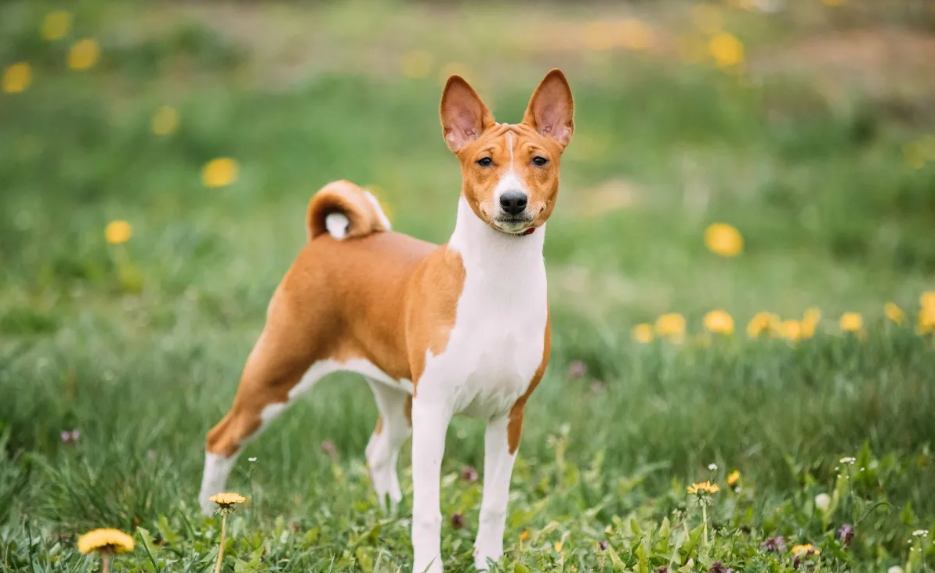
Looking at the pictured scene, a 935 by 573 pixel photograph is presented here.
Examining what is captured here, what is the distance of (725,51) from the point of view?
31.5ft

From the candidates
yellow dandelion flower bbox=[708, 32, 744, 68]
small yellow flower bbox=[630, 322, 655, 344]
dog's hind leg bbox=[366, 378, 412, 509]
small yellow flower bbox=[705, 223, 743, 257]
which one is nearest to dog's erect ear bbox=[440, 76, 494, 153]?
dog's hind leg bbox=[366, 378, 412, 509]

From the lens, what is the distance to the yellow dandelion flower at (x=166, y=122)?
812cm

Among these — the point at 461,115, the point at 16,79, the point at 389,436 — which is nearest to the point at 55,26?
the point at 16,79

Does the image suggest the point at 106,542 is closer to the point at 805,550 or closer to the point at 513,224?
the point at 513,224

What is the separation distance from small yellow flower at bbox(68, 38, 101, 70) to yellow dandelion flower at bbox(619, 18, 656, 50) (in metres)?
5.02

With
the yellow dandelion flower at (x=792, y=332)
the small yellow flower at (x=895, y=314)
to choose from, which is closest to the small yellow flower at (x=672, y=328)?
the yellow dandelion flower at (x=792, y=332)

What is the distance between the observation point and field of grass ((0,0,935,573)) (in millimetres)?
3512

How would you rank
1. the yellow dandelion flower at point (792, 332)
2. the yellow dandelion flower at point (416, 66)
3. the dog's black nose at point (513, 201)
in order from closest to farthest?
the dog's black nose at point (513, 201)
the yellow dandelion flower at point (792, 332)
the yellow dandelion flower at point (416, 66)

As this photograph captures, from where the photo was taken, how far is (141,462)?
11.9 ft

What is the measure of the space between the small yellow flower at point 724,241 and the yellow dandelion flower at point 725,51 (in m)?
2.99

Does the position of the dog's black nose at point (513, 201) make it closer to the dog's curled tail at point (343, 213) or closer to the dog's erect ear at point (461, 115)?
the dog's erect ear at point (461, 115)

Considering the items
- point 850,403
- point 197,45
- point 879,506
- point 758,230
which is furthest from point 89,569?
point 197,45

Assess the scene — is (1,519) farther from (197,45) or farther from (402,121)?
(197,45)

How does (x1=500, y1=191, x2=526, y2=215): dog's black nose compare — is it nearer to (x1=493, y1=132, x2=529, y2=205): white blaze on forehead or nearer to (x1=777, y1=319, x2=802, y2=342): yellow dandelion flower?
(x1=493, y1=132, x2=529, y2=205): white blaze on forehead
